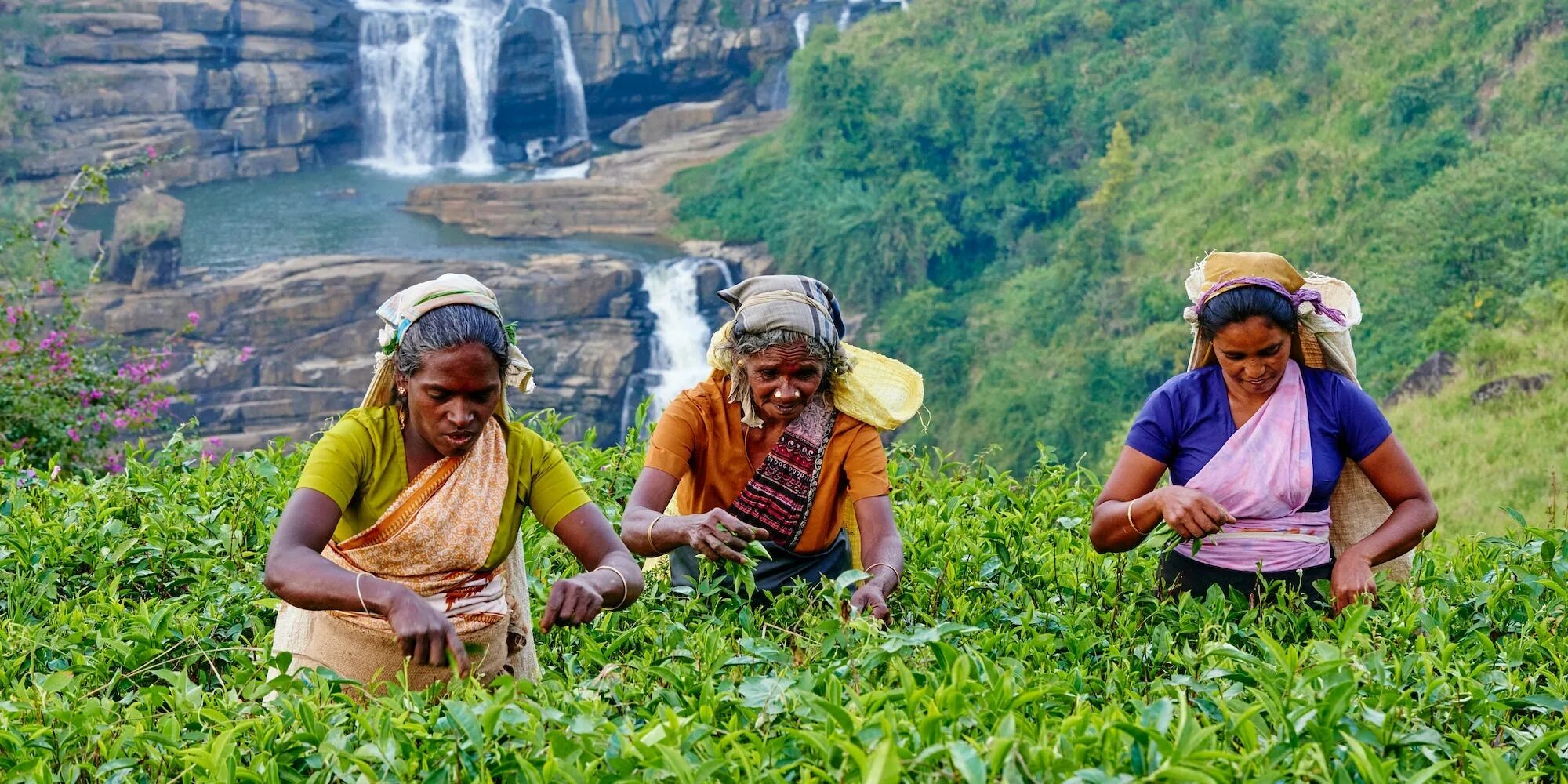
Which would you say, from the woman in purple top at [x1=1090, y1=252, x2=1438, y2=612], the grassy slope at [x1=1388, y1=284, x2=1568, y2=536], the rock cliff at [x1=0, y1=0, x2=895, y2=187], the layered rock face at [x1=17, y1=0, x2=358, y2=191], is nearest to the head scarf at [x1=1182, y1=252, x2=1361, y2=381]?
the woman in purple top at [x1=1090, y1=252, x2=1438, y2=612]

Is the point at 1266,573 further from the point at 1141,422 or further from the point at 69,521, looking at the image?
the point at 69,521

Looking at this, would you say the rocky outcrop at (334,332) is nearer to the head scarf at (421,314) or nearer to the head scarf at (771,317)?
the head scarf at (771,317)

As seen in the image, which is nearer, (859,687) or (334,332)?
(859,687)

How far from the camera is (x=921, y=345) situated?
27938 millimetres

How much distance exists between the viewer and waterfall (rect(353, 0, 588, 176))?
113 feet

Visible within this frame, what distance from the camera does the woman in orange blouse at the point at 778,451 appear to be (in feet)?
10.7

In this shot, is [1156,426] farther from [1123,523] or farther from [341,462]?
[341,462]

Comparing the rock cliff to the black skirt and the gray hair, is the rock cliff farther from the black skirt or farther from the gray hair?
the black skirt

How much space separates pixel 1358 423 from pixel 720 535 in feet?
4.44

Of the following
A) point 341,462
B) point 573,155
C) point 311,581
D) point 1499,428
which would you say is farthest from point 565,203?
point 311,581

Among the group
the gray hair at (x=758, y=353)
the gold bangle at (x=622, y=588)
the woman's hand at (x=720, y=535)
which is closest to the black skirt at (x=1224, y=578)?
the gray hair at (x=758, y=353)

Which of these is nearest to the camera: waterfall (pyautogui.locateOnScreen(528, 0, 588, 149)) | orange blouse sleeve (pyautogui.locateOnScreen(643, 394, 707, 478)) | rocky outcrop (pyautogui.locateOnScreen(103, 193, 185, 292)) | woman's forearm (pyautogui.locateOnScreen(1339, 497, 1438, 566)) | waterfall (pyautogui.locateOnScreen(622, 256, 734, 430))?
woman's forearm (pyautogui.locateOnScreen(1339, 497, 1438, 566))

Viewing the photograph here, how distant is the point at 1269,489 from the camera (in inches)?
124

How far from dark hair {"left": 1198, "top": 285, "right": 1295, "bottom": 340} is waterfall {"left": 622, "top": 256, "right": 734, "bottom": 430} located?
2399 cm
